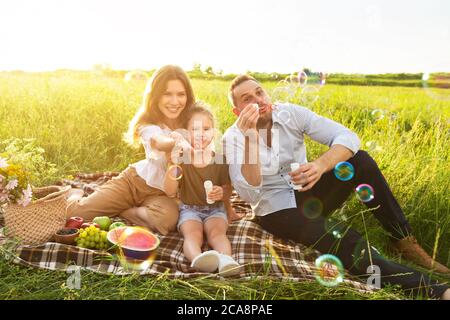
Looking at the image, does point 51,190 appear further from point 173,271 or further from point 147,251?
point 173,271

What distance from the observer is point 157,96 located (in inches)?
128

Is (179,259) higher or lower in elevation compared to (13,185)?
lower

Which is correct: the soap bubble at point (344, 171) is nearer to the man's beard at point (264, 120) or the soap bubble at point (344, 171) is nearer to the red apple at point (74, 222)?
the man's beard at point (264, 120)

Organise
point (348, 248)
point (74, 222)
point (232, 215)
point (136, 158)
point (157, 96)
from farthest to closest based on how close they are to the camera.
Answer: point (136, 158), point (157, 96), point (232, 215), point (74, 222), point (348, 248)

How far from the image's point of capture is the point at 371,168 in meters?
2.76

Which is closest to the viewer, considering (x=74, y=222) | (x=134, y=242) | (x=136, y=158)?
(x=134, y=242)

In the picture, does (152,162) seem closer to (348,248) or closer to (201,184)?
(201,184)

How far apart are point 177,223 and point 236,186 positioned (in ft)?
1.81

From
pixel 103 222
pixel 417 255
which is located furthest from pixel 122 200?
pixel 417 255

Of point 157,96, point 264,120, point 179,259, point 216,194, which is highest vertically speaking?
point 157,96

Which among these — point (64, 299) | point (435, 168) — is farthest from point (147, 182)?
point (435, 168)

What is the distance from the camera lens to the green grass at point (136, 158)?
2191 millimetres

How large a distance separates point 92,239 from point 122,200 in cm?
63

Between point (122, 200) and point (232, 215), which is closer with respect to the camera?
point (232, 215)
